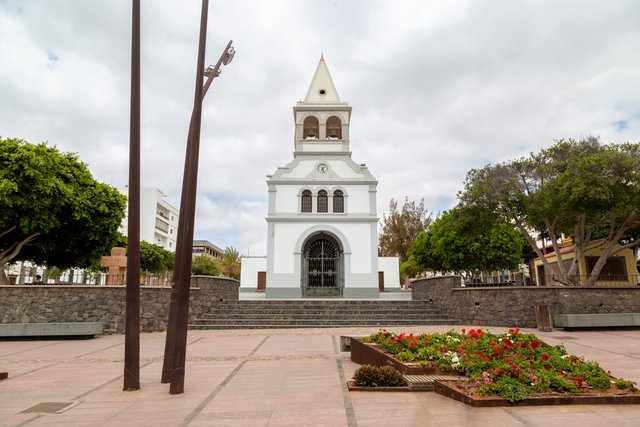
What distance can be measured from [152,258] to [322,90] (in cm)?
2692

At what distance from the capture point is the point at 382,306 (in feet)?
58.7

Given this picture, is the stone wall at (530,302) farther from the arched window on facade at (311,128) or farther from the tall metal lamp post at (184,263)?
the arched window on facade at (311,128)

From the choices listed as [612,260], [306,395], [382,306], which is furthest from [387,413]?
[612,260]

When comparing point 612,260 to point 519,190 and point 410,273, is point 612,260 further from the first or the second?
point 410,273

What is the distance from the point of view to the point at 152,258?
43219 mm

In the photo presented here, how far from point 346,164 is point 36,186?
1526 cm

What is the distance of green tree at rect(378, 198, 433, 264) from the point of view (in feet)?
157

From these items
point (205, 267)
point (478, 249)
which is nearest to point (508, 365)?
point (478, 249)

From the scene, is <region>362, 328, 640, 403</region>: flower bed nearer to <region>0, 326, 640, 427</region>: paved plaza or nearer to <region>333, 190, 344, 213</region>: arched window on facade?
<region>0, 326, 640, 427</region>: paved plaza

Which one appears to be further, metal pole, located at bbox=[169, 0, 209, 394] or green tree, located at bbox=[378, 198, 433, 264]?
green tree, located at bbox=[378, 198, 433, 264]

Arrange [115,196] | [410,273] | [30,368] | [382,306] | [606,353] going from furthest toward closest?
[410,273] → [115,196] → [382,306] → [606,353] → [30,368]

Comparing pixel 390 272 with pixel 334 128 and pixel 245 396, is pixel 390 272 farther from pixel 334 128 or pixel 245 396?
pixel 245 396

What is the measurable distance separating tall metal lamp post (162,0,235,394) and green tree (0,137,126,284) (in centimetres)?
1553

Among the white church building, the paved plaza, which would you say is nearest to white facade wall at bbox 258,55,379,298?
the white church building
